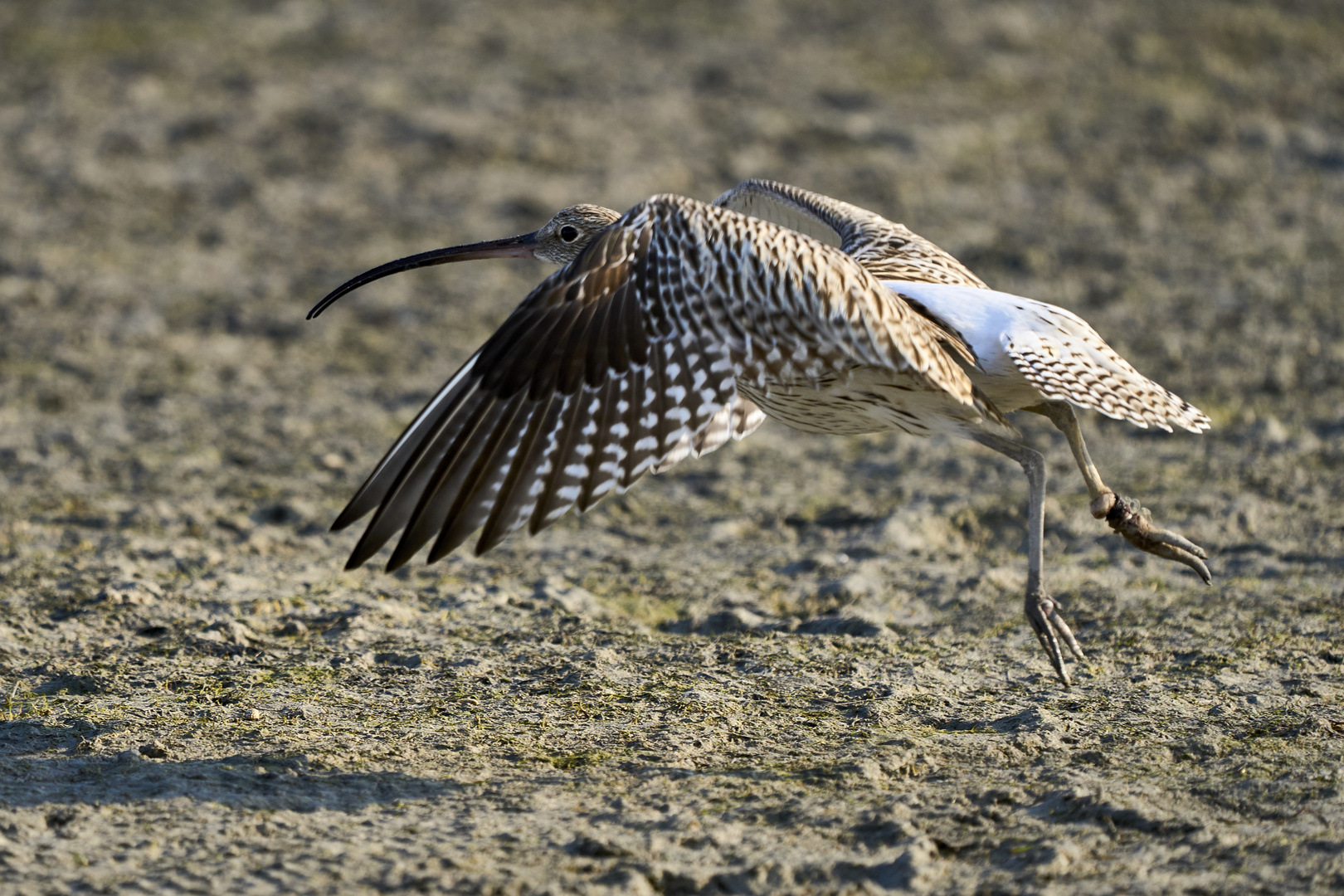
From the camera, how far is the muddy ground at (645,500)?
4.25m

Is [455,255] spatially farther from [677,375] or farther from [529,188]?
[529,188]

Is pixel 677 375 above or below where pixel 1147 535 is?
above

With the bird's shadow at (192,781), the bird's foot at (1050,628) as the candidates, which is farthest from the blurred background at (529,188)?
the bird's foot at (1050,628)

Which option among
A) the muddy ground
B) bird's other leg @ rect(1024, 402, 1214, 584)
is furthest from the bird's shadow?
bird's other leg @ rect(1024, 402, 1214, 584)

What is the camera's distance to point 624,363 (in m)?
4.72

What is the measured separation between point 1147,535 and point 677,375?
6.60 feet

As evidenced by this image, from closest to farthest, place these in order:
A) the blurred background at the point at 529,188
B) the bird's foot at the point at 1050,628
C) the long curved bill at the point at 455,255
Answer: the bird's foot at the point at 1050,628, the long curved bill at the point at 455,255, the blurred background at the point at 529,188

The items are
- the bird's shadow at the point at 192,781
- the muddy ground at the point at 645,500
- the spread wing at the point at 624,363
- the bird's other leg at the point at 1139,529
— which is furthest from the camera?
the bird's other leg at the point at 1139,529

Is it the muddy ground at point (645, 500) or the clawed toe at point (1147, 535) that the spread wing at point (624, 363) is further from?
the clawed toe at point (1147, 535)

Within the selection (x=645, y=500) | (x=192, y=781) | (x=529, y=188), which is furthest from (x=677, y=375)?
(x=529, y=188)

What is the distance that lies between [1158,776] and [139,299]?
7290 mm

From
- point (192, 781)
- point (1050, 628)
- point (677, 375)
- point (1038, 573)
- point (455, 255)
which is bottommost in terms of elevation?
point (192, 781)

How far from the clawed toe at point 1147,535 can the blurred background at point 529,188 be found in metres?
1.54

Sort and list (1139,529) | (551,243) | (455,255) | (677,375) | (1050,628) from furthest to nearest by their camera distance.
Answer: (551,243), (455,255), (1139,529), (1050,628), (677,375)
